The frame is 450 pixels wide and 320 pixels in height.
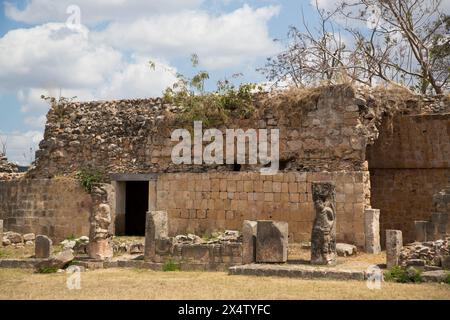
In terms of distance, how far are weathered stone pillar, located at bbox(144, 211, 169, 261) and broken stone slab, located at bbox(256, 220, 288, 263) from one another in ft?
7.83

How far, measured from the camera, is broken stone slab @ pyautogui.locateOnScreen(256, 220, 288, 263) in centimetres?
1297

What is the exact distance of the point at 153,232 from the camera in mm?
14047

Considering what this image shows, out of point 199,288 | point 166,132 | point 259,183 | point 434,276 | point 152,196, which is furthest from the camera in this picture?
point 166,132

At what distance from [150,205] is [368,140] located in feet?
22.4

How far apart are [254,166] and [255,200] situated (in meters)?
1.00

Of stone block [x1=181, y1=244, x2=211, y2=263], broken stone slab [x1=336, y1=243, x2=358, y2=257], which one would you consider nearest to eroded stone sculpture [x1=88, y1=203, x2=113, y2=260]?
stone block [x1=181, y1=244, x2=211, y2=263]

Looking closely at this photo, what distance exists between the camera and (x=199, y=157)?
17.9 meters

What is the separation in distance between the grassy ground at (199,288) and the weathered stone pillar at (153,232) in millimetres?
1458

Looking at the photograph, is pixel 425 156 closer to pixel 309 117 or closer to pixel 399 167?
pixel 399 167

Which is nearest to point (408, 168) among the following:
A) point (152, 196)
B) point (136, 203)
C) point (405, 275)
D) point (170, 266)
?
point (152, 196)

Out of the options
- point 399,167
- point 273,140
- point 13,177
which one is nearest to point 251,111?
point 273,140

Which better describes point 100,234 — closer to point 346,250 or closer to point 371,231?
point 346,250

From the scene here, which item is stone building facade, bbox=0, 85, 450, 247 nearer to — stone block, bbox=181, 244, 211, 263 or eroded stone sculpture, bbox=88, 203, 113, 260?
eroded stone sculpture, bbox=88, 203, 113, 260
